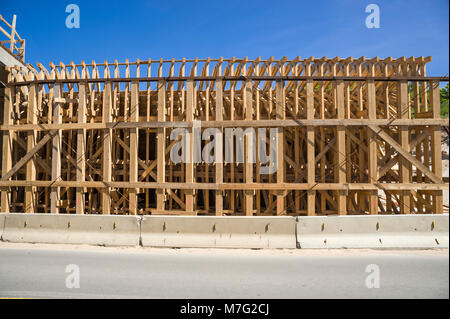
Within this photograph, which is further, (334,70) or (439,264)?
(334,70)

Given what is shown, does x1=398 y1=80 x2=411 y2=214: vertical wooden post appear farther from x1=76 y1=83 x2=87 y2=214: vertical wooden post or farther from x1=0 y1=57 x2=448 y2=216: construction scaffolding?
x1=76 y1=83 x2=87 y2=214: vertical wooden post

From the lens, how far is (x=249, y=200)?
26.9 ft

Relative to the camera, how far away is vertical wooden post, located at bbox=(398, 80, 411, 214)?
8.10 metres

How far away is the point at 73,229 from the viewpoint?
7.30 metres

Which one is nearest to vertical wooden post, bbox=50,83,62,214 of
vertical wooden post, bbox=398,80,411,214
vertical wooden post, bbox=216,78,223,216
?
vertical wooden post, bbox=216,78,223,216

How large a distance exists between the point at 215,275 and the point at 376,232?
4.24 metres

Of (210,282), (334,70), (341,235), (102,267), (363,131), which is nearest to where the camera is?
(210,282)

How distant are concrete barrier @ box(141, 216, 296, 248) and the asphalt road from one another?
48cm

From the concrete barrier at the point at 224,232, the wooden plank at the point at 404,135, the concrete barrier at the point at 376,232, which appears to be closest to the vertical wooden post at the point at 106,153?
the concrete barrier at the point at 224,232

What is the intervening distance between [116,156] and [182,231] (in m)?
5.00

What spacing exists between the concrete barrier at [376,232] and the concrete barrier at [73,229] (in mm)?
4398

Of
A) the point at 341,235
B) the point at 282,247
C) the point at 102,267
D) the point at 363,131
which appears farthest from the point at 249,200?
the point at 363,131

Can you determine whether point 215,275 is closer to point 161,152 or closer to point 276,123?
point 161,152
